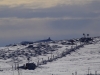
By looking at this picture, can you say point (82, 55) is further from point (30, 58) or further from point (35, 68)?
point (35, 68)

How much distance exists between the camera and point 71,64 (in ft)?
265

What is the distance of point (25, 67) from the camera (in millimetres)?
76750

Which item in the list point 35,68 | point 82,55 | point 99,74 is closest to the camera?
point 99,74

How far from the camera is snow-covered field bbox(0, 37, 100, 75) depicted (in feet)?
224

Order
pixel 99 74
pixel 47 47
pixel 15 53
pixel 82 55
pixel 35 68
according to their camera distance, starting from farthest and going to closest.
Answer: pixel 47 47, pixel 15 53, pixel 82 55, pixel 35 68, pixel 99 74

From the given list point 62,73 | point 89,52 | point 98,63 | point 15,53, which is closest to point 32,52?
point 15,53

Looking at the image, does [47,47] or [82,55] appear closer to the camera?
[82,55]

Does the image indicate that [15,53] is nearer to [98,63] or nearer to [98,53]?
[98,53]

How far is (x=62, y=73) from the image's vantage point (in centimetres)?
6494

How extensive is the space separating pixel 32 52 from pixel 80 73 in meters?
47.2

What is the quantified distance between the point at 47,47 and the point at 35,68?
135 ft

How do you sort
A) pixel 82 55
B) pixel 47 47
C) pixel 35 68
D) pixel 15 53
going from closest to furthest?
pixel 35 68 → pixel 82 55 → pixel 15 53 → pixel 47 47

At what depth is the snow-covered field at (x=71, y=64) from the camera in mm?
68400

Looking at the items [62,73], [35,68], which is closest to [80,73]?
[62,73]
